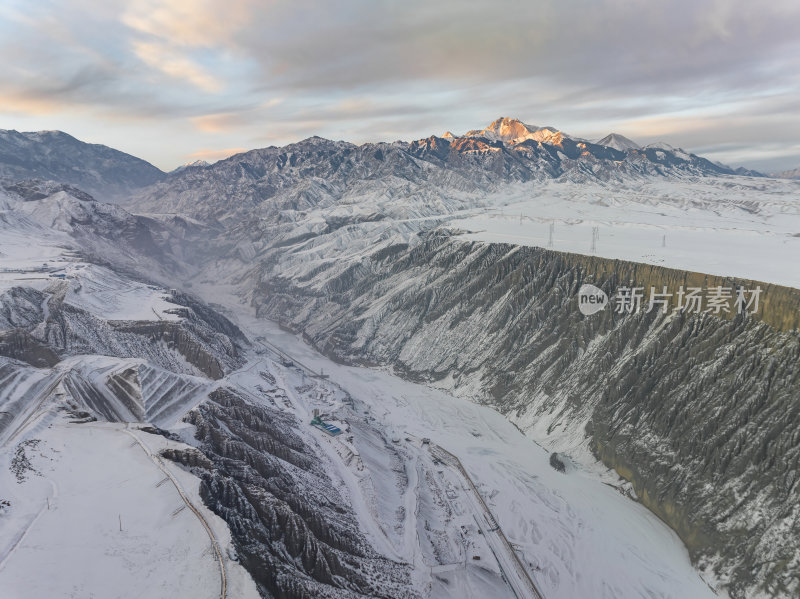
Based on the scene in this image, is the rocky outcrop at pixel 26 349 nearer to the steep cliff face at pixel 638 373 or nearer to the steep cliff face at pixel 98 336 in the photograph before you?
the steep cliff face at pixel 98 336

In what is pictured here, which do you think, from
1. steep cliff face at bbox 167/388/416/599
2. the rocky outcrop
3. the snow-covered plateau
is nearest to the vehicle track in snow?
the snow-covered plateau

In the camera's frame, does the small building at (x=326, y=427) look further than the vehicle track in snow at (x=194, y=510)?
Yes

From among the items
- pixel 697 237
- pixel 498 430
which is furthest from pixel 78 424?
pixel 697 237

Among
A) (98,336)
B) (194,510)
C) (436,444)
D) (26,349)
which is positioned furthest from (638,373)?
(26,349)

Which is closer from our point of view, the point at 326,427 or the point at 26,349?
the point at 326,427

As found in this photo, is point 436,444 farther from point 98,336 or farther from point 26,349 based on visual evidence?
point 26,349

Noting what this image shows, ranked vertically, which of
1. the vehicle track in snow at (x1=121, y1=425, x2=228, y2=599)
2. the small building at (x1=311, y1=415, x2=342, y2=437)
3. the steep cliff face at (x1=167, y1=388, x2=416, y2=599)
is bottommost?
the small building at (x1=311, y1=415, x2=342, y2=437)

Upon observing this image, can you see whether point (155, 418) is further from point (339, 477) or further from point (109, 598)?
point (109, 598)

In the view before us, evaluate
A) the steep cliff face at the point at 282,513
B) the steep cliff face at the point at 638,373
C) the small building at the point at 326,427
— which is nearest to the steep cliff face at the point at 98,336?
the small building at the point at 326,427

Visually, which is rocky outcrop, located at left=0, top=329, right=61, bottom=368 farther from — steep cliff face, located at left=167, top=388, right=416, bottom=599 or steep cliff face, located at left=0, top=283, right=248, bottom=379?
steep cliff face, located at left=167, top=388, right=416, bottom=599
